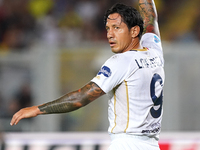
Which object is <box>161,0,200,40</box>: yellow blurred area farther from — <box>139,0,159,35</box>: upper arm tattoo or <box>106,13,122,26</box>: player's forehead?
<box>106,13,122,26</box>: player's forehead

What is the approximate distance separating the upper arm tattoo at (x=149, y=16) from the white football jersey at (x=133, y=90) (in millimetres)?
791

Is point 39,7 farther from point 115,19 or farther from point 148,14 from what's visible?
point 115,19

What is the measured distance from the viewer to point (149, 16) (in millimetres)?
3893

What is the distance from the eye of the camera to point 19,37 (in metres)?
8.00

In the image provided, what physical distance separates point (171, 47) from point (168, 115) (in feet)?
4.11

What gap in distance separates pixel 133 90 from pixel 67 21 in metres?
5.86

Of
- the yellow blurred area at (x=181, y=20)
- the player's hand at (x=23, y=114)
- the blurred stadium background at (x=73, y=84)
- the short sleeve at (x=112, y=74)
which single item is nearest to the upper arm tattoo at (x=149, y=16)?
the short sleeve at (x=112, y=74)

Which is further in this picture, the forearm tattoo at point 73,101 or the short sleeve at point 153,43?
the short sleeve at point 153,43

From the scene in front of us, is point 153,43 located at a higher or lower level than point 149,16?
lower

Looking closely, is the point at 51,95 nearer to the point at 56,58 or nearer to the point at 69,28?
the point at 56,58

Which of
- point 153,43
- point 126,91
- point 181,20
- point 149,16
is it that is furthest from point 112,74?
point 181,20

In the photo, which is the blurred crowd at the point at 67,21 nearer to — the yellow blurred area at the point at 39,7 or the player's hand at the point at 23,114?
the yellow blurred area at the point at 39,7

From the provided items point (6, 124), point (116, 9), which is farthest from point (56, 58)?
point (116, 9)

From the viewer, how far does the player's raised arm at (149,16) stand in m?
3.78
